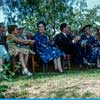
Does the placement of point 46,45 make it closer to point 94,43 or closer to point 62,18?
point 94,43

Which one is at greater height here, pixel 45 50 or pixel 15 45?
pixel 15 45

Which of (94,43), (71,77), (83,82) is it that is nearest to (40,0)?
(94,43)

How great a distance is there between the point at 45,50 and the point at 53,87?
104 inches

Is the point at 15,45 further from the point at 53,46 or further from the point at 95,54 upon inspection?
the point at 95,54

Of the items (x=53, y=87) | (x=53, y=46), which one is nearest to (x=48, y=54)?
(x=53, y=46)

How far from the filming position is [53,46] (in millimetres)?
10031

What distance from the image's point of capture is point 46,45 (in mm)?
9914

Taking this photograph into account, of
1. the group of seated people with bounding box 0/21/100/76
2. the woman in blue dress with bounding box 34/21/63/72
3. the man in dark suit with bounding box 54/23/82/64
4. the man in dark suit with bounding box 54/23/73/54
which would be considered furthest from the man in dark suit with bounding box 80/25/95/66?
the woman in blue dress with bounding box 34/21/63/72

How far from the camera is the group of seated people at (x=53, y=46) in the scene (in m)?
9.42

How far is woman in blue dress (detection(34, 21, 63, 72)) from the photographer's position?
9.73 m

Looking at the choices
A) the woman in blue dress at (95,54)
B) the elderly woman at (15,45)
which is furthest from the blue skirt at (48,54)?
the woman in blue dress at (95,54)

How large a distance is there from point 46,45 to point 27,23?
18.6ft

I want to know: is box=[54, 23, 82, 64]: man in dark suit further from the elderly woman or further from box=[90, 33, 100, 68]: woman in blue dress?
the elderly woman

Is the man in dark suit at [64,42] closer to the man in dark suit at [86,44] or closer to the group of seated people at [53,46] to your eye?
the group of seated people at [53,46]
